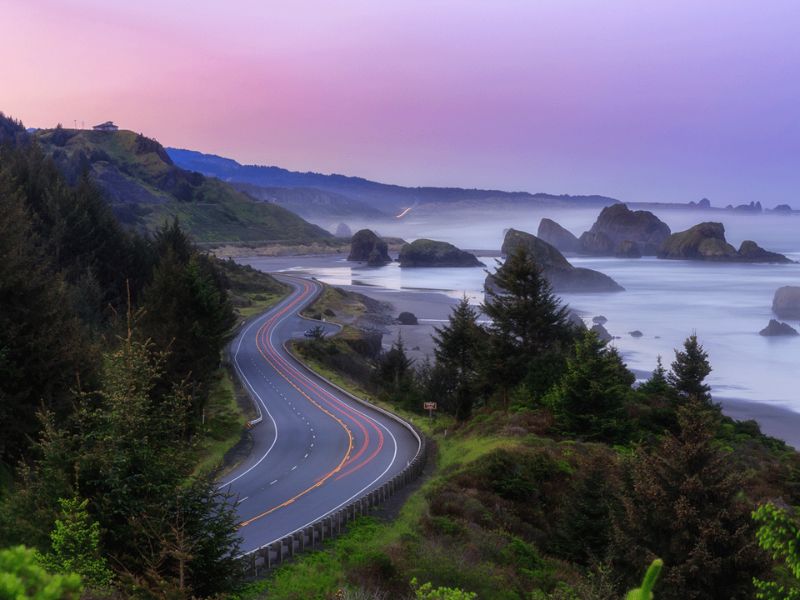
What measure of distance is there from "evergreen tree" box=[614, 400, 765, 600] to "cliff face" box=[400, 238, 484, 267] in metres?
168

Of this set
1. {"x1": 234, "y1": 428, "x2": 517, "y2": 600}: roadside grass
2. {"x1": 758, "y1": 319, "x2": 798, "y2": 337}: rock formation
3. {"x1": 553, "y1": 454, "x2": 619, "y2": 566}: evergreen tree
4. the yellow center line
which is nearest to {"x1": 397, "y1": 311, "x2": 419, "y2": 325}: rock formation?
the yellow center line

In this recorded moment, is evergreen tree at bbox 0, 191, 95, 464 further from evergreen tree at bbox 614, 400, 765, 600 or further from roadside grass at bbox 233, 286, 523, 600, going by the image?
evergreen tree at bbox 614, 400, 765, 600

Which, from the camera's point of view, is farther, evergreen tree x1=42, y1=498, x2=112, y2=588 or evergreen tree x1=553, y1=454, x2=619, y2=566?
evergreen tree x1=553, y1=454, x2=619, y2=566

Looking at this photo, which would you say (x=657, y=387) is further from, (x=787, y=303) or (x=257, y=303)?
(x=787, y=303)

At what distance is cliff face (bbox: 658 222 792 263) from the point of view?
182 metres

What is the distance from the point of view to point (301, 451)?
32.2 m

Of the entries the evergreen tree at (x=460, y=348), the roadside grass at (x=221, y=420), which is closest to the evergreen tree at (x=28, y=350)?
the roadside grass at (x=221, y=420)

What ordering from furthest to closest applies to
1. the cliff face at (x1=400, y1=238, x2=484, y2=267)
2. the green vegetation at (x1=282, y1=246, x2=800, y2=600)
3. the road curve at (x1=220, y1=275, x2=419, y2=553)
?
the cliff face at (x1=400, y1=238, x2=484, y2=267), the road curve at (x1=220, y1=275, x2=419, y2=553), the green vegetation at (x1=282, y1=246, x2=800, y2=600)

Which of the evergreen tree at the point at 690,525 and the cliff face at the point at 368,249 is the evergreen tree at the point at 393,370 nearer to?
the evergreen tree at the point at 690,525

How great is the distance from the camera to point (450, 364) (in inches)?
1730

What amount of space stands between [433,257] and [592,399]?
155 meters

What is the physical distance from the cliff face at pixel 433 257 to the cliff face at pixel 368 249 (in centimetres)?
950

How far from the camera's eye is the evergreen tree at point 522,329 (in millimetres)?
37125

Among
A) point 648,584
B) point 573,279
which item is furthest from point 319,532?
point 573,279
